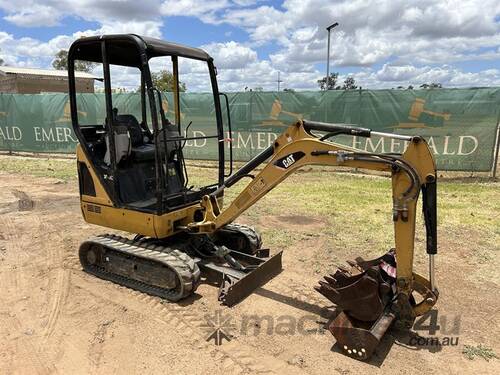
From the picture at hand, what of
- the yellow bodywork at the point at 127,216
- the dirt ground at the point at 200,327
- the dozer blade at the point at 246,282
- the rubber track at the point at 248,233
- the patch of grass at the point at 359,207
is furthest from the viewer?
the patch of grass at the point at 359,207

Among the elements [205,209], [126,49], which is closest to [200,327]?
[205,209]

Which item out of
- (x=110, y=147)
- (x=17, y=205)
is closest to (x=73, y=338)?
(x=110, y=147)

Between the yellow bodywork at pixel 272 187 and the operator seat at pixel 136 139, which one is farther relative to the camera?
the operator seat at pixel 136 139

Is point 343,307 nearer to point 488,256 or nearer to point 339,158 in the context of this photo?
point 339,158

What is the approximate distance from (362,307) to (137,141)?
3.23 meters

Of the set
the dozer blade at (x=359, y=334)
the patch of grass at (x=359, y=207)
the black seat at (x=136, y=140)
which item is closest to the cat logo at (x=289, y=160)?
the dozer blade at (x=359, y=334)

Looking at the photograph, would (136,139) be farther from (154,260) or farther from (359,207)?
(359,207)

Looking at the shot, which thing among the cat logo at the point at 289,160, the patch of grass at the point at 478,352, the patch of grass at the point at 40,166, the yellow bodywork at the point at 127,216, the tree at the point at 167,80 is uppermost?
the tree at the point at 167,80

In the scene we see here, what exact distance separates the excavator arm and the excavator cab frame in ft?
3.42

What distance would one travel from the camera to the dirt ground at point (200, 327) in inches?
135

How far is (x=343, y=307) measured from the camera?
3.84 meters

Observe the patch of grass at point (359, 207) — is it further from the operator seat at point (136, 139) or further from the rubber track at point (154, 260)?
the operator seat at point (136, 139)

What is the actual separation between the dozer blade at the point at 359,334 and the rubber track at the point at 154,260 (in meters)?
1.51

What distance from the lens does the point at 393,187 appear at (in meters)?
3.58
